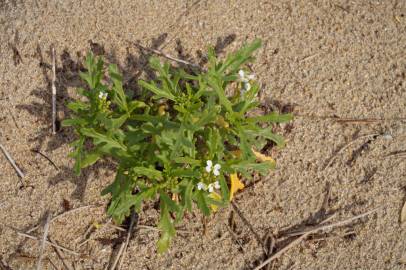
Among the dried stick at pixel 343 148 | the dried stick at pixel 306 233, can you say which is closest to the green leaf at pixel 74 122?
the dried stick at pixel 306 233

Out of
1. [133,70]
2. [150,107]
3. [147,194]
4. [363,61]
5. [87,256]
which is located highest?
[363,61]

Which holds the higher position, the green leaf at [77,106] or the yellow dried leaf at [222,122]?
the yellow dried leaf at [222,122]

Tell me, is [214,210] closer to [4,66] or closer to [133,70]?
[133,70]

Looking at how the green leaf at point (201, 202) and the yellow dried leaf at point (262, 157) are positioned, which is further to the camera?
the yellow dried leaf at point (262, 157)

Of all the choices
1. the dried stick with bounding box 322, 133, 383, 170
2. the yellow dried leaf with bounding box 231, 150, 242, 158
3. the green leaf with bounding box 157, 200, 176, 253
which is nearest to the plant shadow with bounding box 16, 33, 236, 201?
the green leaf with bounding box 157, 200, 176, 253

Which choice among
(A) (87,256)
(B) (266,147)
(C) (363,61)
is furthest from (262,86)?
(A) (87,256)

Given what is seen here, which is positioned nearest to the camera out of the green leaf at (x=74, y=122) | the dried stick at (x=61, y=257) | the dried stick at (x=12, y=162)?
the green leaf at (x=74, y=122)

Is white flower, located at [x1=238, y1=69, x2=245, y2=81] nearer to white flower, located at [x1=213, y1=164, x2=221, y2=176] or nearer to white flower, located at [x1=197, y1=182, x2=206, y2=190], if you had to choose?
white flower, located at [x1=213, y1=164, x2=221, y2=176]

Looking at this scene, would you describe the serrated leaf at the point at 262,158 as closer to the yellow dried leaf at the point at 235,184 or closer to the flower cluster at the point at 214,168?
the yellow dried leaf at the point at 235,184
